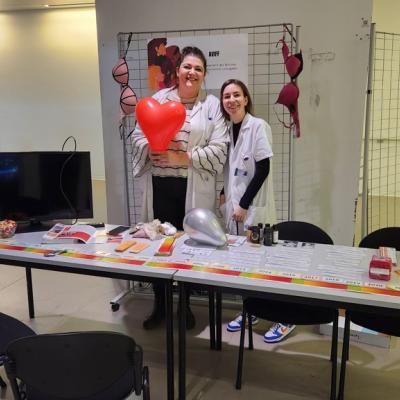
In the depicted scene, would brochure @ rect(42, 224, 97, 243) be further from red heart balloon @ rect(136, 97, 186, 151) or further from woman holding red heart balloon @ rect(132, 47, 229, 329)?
red heart balloon @ rect(136, 97, 186, 151)

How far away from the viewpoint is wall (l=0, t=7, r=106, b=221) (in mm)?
5156

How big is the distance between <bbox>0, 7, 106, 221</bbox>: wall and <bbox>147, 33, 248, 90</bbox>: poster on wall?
8.30 feet

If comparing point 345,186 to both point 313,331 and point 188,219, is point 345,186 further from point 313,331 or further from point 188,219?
point 188,219

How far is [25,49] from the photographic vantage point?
534cm

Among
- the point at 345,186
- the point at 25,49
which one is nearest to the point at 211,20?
the point at 345,186

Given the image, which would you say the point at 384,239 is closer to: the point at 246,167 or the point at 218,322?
the point at 246,167

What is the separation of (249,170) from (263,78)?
79cm

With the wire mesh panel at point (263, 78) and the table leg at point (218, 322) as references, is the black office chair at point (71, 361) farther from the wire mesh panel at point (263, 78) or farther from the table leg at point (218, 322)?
the wire mesh panel at point (263, 78)

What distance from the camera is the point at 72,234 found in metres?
2.24

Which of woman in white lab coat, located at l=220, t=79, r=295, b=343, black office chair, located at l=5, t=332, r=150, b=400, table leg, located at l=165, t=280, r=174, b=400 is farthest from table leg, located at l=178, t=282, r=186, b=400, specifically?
woman in white lab coat, located at l=220, t=79, r=295, b=343

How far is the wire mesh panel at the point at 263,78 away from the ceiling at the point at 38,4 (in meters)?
2.27

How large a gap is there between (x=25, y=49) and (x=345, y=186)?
14.2 feet

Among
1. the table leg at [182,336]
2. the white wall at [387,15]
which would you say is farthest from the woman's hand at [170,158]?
the white wall at [387,15]

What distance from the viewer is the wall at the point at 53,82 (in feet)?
16.9
